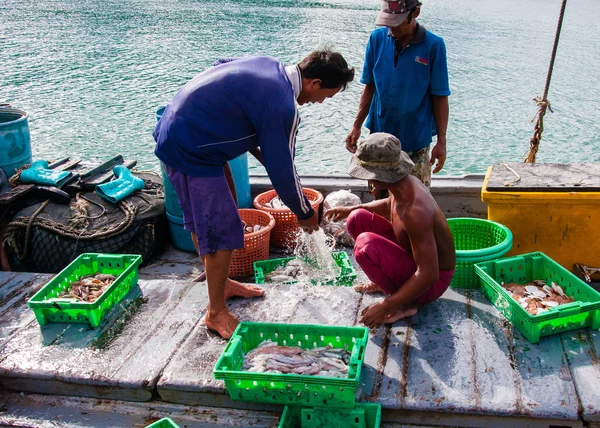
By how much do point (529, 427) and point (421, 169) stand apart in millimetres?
2065

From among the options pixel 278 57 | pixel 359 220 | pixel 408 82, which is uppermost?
pixel 408 82

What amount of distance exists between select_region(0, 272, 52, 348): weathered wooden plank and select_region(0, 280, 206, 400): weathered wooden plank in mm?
112

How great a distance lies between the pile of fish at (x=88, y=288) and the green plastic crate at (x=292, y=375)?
3.58ft

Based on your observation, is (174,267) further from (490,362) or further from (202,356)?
(490,362)

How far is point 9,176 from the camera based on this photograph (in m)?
5.25

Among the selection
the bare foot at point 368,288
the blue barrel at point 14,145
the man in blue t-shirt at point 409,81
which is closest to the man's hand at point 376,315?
the bare foot at point 368,288

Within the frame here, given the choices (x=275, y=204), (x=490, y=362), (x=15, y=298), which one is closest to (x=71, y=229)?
(x=15, y=298)

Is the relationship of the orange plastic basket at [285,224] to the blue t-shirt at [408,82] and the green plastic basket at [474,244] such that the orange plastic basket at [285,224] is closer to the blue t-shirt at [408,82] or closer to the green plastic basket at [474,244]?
the blue t-shirt at [408,82]

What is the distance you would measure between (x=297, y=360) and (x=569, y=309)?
142cm

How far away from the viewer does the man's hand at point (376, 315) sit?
2.94m

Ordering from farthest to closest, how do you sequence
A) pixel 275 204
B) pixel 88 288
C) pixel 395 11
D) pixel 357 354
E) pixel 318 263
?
1. pixel 275 204
2. pixel 318 263
3. pixel 395 11
4. pixel 88 288
5. pixel 357 354

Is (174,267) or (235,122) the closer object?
(235,122)

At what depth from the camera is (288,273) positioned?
4.10 meters

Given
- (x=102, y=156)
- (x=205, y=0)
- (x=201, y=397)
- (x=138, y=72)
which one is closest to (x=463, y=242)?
(x=201, y=397)
